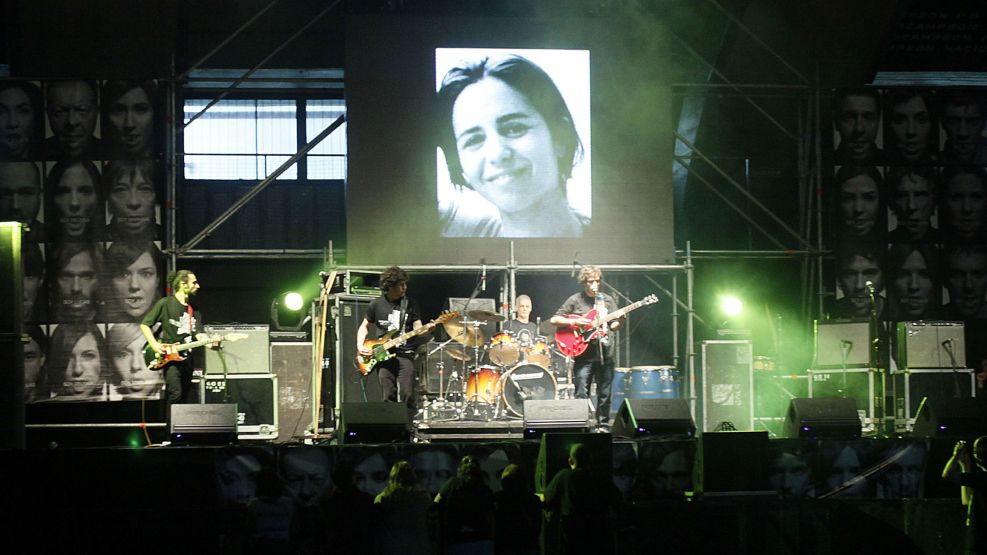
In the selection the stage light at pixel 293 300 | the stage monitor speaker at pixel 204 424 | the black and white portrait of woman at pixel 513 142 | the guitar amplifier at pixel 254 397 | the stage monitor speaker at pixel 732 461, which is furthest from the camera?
the stage light at pixel 293 300

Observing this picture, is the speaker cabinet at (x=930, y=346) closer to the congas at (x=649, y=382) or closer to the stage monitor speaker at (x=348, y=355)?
the congas at (x=649, y=382)

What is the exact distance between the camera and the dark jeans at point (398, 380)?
1166 centimetres

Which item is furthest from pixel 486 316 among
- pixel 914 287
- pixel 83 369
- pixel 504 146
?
pixel 914 287

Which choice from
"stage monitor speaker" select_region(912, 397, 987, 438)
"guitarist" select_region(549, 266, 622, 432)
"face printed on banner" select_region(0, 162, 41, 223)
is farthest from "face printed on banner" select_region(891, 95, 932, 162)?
"face printed on banner" select_region(0, 162, 41, 223)

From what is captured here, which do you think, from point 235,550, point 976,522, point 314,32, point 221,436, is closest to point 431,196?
point 314,32

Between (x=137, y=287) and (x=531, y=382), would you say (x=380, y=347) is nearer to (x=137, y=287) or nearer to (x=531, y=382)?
(x=531, y=382)

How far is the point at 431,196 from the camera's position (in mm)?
14258

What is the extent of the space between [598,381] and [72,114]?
24.2ft

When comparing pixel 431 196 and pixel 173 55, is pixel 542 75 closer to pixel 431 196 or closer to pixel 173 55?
pixel 431 196

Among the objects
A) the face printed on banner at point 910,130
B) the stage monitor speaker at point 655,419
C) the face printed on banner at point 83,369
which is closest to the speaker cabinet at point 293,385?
the face printed on banner at point 83,369

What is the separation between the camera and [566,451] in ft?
30.0

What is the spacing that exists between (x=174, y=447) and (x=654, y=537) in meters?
4.20

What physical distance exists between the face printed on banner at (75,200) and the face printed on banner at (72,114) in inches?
11.8

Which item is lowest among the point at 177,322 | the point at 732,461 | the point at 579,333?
the point at 732,461
